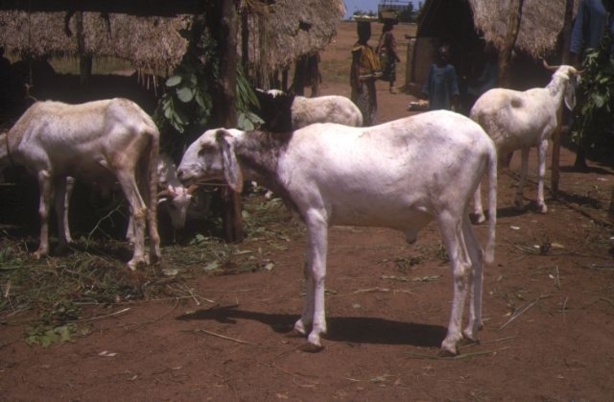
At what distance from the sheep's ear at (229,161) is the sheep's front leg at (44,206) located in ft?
9.98

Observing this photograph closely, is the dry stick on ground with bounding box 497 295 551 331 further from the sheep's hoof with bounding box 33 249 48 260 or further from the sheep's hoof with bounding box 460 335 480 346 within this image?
the sheep's hoof with bounding box 33 249 48 260

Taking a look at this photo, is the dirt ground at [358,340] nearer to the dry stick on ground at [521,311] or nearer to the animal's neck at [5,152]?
the dry stick on ground at [521,311]

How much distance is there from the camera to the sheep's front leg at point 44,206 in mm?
7941

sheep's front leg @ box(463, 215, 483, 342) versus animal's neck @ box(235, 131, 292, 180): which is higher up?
animal's neck @ box(235, 131, 292, 180)

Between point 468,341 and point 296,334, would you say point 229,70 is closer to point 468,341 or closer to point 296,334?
point 296,334

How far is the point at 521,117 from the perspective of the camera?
9.32 m

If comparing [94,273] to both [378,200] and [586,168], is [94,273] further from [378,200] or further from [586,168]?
[586,168]

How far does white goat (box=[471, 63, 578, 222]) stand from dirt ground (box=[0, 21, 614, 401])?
5.20 ft

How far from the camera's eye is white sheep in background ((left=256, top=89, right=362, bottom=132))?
11250 millimetres

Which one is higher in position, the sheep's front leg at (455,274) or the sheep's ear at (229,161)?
the sheep's ear at (229,161)

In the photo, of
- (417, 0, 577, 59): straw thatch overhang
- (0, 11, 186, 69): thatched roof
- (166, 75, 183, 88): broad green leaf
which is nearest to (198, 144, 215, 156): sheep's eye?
(166, 75, 183, 88): broad green leaf

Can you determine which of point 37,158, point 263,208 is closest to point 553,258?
point 263,208

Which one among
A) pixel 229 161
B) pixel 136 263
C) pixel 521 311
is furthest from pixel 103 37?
pixel 521 311

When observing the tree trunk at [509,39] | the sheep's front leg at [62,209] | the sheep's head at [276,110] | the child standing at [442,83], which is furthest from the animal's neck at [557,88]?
the sheep's front leg at [62,209]
